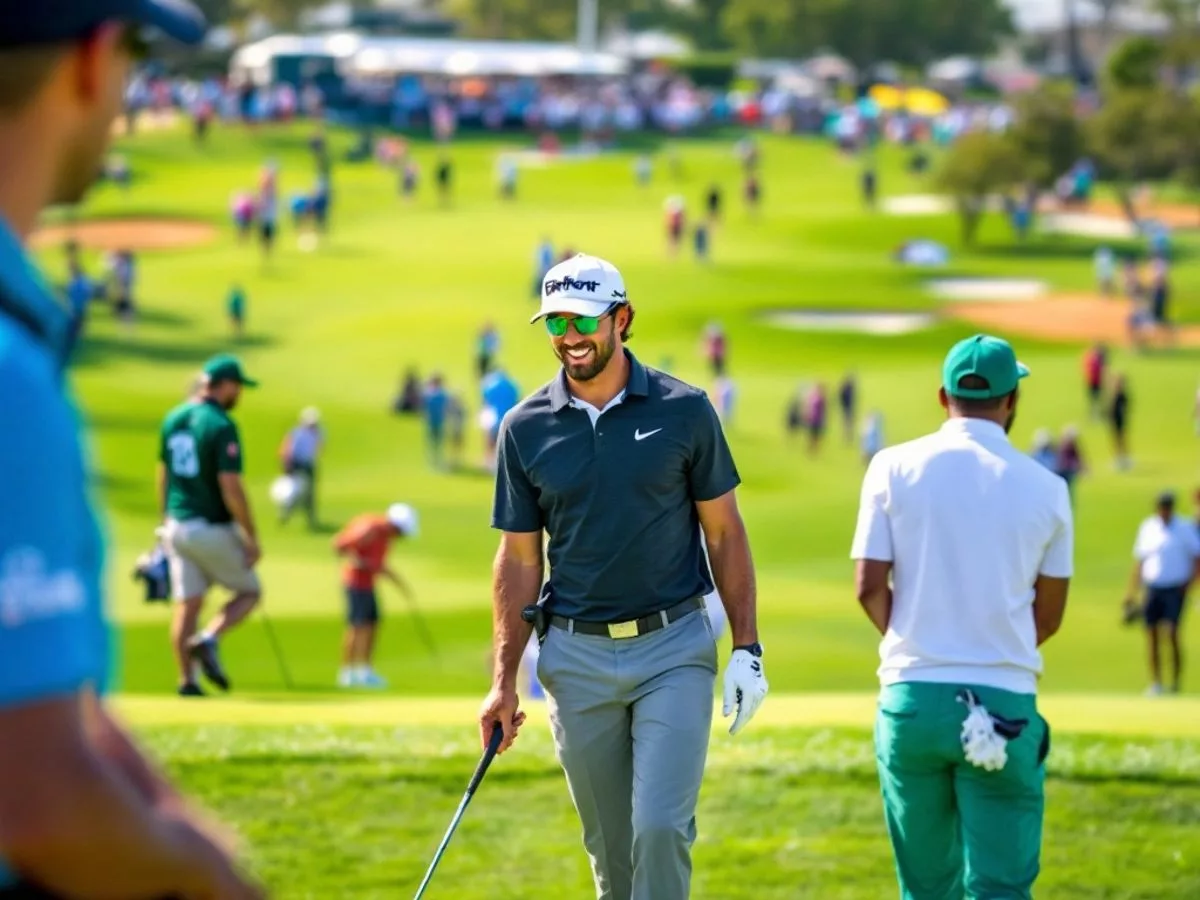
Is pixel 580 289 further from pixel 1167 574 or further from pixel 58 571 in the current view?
pixel 1167 574

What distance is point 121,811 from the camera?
2.12 m

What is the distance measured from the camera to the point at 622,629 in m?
6.39

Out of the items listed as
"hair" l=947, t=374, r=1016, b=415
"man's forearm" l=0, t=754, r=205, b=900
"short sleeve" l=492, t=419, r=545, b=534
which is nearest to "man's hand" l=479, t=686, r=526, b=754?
"short sleeve" l=492, t=419, r=545, b=534

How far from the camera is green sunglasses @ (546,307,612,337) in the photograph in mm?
6340

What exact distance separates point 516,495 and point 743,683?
895mm

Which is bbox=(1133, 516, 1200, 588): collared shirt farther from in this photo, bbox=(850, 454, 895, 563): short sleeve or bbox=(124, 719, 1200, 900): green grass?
bbox=(850, 454, 895, 563): short sleeve

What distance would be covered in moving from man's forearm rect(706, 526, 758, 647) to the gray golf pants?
0.32 ft

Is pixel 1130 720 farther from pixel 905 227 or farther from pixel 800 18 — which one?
pixel 800 18

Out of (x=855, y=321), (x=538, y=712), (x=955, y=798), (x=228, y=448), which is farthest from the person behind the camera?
(x=855, y=321)

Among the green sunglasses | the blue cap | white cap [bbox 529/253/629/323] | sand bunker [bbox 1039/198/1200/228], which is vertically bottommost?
the green sunglasses

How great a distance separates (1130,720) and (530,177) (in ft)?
198

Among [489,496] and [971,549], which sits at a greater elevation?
[971,549]

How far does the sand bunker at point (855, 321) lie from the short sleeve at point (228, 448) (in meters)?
35.4

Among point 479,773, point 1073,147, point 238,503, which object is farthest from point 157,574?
point 1073,147
